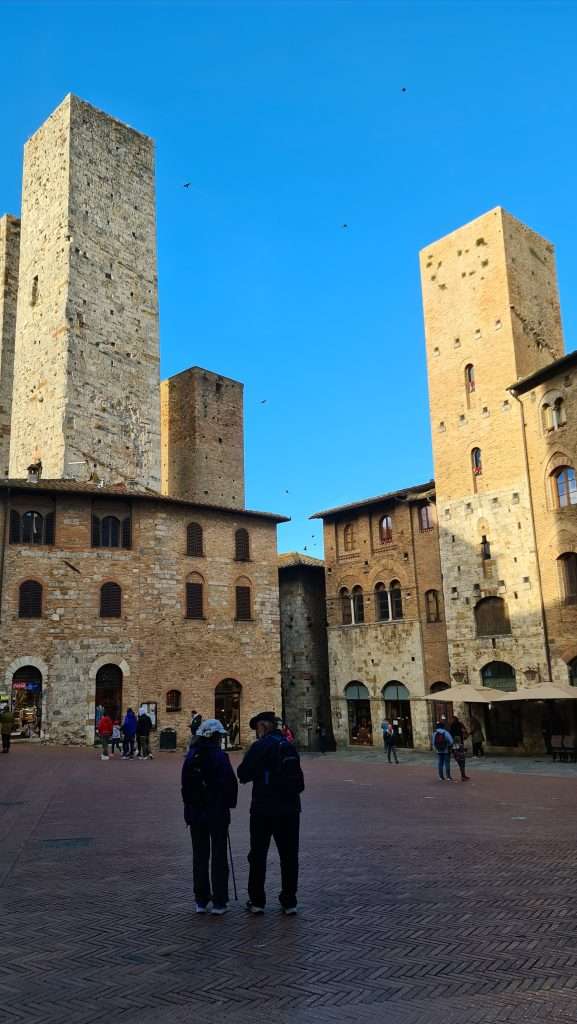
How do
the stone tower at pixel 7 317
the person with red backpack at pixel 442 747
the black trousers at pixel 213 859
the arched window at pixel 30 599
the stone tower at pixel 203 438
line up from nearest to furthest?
the black trousers at pixel 213 859 → the person with red backpack at pixel 442 747 → the arched window at pixel 30 599 → the stone tower at pixel 203 438 → the stone tower at pixel 7 317

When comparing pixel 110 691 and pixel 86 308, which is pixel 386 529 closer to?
pixel 110 691

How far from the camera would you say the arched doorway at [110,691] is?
28719 mm

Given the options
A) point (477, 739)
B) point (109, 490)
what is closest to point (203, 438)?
point (109, 490)

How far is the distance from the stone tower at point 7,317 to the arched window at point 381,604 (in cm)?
2119

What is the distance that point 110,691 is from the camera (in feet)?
95.1

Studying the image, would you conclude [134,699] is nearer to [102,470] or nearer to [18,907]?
[102,470]

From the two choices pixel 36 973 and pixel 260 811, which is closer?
pixel 36 973

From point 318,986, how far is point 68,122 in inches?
1553

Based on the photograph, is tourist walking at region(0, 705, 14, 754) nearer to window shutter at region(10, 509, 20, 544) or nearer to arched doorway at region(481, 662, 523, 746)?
window shutter at region(10, 509, 20, 544)

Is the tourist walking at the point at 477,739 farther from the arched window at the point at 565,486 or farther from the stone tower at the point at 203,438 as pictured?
the stone tower at the point at 203,438

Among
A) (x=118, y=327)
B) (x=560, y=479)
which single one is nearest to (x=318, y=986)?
(x=560, y=479)

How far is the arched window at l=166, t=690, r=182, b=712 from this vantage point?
30.2 meters

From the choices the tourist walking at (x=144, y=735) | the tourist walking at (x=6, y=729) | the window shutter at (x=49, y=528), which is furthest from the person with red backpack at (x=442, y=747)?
the window shutter at (x=49, y=528)

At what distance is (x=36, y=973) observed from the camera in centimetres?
515
